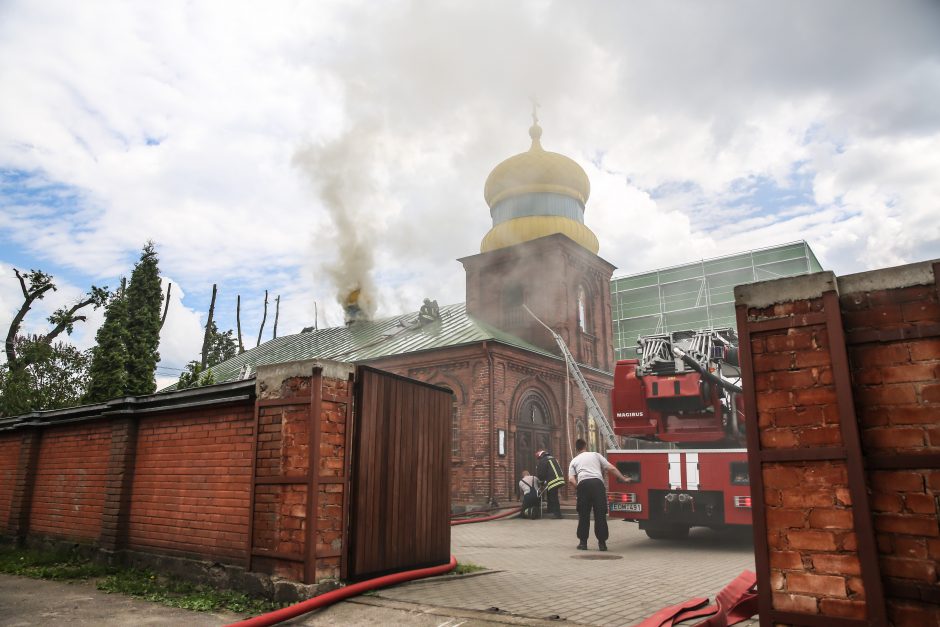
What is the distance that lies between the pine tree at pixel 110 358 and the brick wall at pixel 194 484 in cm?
1416

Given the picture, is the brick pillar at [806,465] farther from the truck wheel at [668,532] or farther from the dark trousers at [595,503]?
the truck wheel at [668,532]

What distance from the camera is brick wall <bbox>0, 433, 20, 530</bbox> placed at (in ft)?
34.7

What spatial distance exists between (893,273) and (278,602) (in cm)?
524

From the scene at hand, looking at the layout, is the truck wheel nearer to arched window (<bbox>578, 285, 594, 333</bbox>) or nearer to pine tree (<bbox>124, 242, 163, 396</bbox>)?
arched window (<bbox>578, 285, 594, 333</bbox>)

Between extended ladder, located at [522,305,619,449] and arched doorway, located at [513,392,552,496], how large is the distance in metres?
1.51

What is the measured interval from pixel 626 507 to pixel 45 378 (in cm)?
1961

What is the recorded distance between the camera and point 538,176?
26797mm

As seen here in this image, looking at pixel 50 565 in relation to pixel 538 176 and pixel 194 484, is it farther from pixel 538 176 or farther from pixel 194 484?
pixel 538 176

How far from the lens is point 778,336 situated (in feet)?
11.7

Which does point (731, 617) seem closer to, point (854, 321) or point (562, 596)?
point (562, 596)

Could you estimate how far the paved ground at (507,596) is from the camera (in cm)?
508

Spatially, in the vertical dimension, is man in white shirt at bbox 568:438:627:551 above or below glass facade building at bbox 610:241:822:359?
below

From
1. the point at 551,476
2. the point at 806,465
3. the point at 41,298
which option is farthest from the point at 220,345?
the point at 806,465

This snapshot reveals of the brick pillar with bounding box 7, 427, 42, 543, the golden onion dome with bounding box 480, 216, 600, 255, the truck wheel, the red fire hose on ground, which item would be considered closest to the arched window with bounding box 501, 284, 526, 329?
the golden onion dome with bounding box 480, 216, 600, 255
